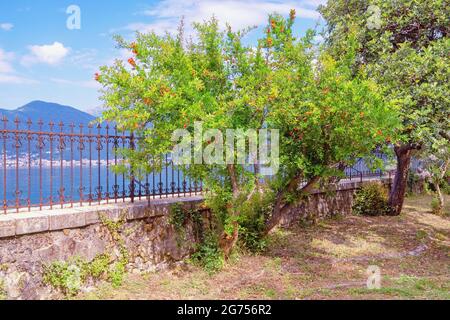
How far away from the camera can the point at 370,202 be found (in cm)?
1658

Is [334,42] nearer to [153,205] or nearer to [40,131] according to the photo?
[153,205]

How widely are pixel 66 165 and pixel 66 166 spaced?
0.13 metres

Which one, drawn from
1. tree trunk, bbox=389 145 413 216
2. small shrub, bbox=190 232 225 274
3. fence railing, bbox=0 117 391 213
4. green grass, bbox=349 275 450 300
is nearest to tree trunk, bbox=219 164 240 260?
small shrub, bbox=190 232 225 274

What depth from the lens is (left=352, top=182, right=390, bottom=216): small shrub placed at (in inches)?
648

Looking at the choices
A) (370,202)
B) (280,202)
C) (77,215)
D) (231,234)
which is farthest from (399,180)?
(77,215)

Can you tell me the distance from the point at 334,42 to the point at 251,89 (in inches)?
214

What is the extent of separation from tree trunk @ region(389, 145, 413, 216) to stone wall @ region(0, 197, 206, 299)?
8.94m

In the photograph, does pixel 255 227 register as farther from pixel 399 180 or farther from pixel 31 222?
pixel 399 180

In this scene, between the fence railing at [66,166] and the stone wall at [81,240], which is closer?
the stone wall at [81,240]

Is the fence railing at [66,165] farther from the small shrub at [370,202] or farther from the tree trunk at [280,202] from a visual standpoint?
the small shrub at [370,202]

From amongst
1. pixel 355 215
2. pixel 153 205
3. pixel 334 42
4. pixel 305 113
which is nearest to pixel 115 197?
pixel 153 205

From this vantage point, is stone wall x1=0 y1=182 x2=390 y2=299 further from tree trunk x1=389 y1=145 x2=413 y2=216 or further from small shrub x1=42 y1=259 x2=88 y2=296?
tree trunk x1=389 y1=145 x2=413 y2=216

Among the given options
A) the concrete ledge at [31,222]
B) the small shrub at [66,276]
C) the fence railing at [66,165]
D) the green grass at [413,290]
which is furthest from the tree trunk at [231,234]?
the concrete ledge at [31,222]

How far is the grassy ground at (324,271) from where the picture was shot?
783cm
